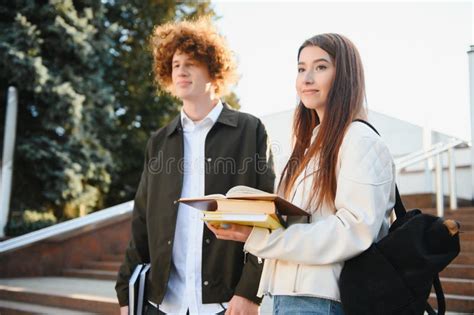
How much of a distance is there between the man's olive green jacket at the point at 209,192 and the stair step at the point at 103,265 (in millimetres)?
4416

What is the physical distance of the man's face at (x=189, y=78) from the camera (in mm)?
2518

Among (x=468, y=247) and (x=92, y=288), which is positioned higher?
(x=468, y=247)

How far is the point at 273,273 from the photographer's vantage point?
165 cm

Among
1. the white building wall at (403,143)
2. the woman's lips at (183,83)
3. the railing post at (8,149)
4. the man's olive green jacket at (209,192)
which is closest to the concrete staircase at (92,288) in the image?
the white building wall at (403,143)

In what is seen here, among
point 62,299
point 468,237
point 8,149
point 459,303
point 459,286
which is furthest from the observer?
point 8,149

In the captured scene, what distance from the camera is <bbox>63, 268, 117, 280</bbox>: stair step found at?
659 centimetres

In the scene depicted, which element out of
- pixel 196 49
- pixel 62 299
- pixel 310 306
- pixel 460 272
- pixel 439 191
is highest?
pixel 196 49

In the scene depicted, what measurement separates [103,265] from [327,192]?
5.86m

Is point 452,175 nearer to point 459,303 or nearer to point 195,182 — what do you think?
point 459,303

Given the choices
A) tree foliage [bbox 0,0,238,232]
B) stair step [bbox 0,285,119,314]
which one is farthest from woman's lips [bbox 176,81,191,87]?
tree foliage [bbox 0,0,238,232]

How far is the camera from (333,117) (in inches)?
65.9

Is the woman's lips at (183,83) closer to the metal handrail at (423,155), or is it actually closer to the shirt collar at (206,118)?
the shirt collar at (206,118)

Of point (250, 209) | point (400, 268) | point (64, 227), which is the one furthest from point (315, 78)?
point (64, 227)

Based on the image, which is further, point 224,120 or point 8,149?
point 8,149
